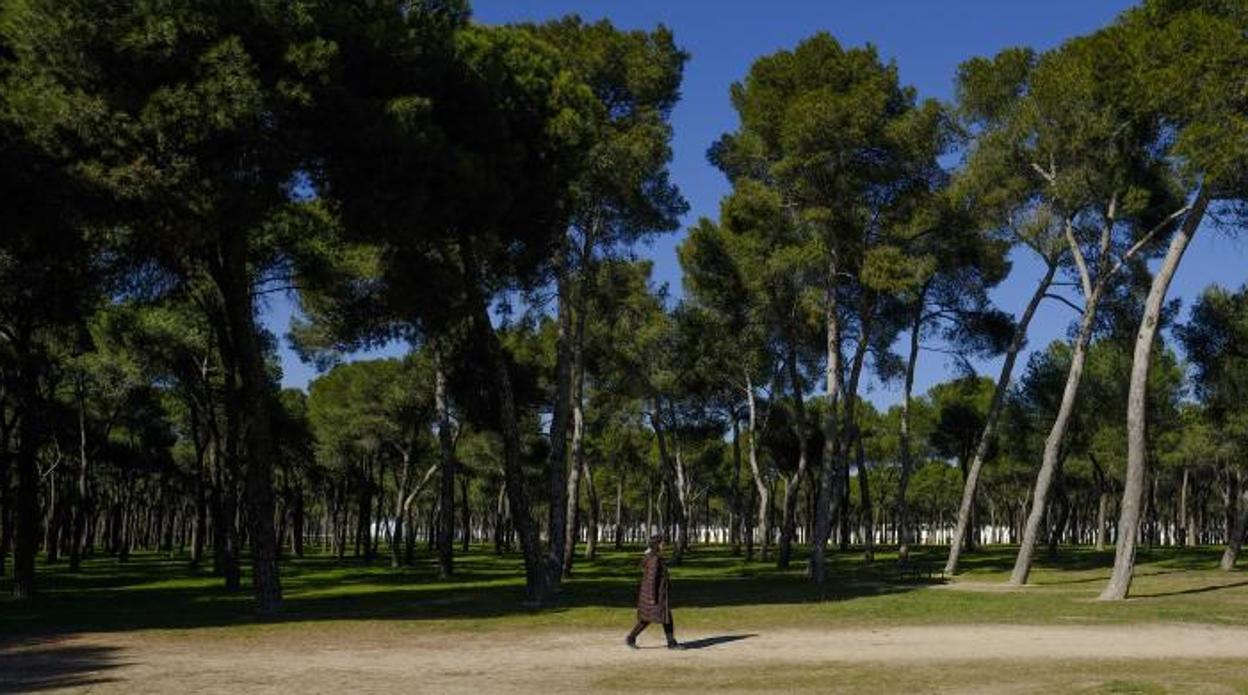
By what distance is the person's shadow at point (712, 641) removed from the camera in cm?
1669

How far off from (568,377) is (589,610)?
221 inches

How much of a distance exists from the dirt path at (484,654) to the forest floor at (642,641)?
0.04 metres

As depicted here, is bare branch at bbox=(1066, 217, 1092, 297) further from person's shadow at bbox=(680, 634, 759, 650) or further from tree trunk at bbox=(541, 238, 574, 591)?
person's shadow at bbox=(680, 634, 759, 650)

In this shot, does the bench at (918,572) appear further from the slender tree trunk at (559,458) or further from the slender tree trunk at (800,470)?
the slender tree trunk at (559,458)

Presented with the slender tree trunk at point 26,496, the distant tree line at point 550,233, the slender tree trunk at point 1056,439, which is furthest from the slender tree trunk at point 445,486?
the slender tree trunk at point 1056,439

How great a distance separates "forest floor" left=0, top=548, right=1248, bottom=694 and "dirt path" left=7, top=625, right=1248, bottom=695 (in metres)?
0.04

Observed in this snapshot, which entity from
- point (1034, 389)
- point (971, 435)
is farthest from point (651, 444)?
point (1034, 389)

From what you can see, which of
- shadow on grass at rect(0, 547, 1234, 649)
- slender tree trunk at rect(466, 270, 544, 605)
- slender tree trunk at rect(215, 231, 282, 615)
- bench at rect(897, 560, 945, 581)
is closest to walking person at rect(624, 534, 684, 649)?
shadow on grass at rect(0, 547, 1234, 649)

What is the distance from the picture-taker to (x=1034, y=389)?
167 ft

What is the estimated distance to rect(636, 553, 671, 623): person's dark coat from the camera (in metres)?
16.1

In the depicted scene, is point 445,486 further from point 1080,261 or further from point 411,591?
point 1080,261

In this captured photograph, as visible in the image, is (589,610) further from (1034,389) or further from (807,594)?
(1034,389)

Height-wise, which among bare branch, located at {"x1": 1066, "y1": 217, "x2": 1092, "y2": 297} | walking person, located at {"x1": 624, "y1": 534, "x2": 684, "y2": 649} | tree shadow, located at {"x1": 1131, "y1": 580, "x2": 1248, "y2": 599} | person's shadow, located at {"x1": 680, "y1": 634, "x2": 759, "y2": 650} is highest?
bare branch, located at {"x1": 1066, "y1": 217, "x2": 1092, "y2": 297}

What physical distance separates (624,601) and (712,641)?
7907 millimetres
